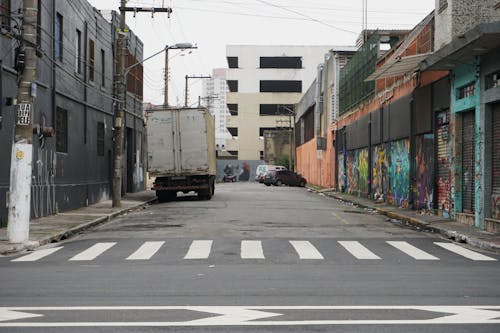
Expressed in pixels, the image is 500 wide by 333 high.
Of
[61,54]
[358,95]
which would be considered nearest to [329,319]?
[61,54]

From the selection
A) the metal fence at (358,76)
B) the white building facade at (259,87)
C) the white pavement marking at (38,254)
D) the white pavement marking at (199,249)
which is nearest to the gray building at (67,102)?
the white pavement marking at (38,254)

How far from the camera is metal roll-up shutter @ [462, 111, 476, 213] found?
20.4m

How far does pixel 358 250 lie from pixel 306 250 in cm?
106

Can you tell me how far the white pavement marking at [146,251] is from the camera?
13.3m

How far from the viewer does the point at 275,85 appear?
339ft

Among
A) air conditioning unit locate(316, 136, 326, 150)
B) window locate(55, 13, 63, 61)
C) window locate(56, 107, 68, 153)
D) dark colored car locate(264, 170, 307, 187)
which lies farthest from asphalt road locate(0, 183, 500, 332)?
dark colored car locate(264, 170, 307, 187)

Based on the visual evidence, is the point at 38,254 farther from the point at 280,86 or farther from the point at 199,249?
the point at 280,86

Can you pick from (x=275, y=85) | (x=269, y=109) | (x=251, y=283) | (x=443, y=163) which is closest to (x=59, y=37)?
(x=443, y=163)

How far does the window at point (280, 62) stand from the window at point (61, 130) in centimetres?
7801

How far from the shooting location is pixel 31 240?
16156 mm

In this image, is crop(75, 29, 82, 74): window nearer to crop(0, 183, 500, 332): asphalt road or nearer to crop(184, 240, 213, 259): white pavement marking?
crop(0, 183, 500, 332): asphalt road

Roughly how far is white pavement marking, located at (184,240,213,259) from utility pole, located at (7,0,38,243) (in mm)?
3666

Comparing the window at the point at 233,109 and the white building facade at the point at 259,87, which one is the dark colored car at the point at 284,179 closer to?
the white building facade at the point at 259,87

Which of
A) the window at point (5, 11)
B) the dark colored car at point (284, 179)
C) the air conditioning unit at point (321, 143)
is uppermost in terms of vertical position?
the window at point (5, 11)
